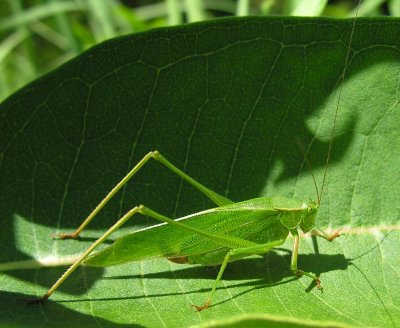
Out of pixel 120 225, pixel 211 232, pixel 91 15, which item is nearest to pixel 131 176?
pixel 120 225

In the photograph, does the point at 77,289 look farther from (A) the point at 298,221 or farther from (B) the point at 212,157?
(A) the point at 298,221

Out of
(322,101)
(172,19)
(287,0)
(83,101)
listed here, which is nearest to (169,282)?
(83,101)

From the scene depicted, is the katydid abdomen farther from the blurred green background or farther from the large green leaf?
the blurred green background

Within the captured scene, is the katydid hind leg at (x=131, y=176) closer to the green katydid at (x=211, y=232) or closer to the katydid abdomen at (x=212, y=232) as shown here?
the green katydid at (x=211, y=232)

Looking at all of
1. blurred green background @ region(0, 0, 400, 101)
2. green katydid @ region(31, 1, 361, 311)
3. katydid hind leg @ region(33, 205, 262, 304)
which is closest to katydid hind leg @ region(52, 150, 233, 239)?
green katydid @ region(31, 1, 361, 311)

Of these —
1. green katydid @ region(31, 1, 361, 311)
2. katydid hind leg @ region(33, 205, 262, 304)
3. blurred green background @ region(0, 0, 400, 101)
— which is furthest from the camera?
blurred green background @ region(0, 0, 400, 101)

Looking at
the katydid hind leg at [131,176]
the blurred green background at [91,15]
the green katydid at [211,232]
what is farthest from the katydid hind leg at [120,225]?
the blurred green background at [91,15]
